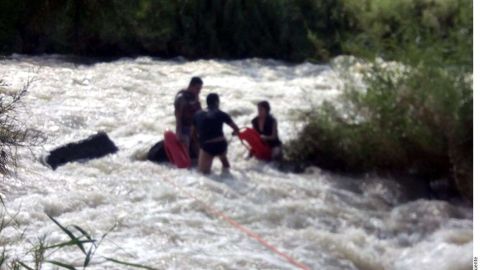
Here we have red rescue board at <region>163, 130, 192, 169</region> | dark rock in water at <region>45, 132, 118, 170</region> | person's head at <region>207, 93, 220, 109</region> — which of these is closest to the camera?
person's head at <region>207, 93, 220, 109</region>

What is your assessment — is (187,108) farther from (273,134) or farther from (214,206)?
(214,206)

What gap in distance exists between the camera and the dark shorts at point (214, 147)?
12227mm

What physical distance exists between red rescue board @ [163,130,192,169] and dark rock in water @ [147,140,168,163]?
0.11 m

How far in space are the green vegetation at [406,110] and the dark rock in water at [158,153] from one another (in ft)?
5.31

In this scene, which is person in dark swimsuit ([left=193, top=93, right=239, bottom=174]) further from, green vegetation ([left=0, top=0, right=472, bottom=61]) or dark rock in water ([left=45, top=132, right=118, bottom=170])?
green vegetation ([left=0, top=0, right=472, bottom=61])

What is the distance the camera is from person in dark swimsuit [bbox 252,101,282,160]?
13.0 meters

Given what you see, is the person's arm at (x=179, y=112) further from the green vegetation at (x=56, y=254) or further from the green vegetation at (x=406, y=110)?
the green vegetation at (x=56, y=254)

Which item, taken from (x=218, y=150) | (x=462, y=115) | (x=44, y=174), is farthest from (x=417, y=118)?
(x=44, y=174)

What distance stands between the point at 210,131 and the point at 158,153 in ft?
4.40

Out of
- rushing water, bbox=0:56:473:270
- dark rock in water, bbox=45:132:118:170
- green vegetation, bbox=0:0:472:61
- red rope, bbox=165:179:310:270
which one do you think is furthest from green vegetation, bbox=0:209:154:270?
green vegetation, bbox=0:0:472:61

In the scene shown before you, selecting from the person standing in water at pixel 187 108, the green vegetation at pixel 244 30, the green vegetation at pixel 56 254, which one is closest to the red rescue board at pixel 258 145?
the person standing in water at pixel 187 108

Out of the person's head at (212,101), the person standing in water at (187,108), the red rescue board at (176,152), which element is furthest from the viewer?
the red rescue board at (176,152)

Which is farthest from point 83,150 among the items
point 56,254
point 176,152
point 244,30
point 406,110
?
point 244,30

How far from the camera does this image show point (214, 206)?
36.3 feet
